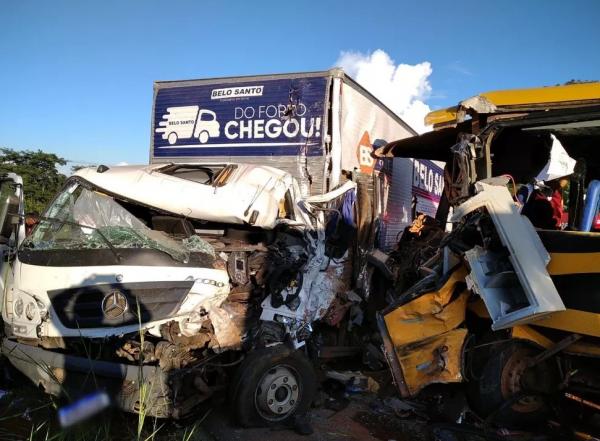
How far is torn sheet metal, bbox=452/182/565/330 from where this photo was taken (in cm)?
278

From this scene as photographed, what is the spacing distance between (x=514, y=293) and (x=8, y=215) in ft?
14.0

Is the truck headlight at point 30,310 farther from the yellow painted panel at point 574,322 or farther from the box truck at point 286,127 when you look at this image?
the yellow painted panel at point 574,322

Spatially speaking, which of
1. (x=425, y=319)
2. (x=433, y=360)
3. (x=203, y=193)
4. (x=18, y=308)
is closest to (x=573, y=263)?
(x=425, y=319)

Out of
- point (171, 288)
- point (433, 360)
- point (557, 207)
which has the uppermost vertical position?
point (557, 207)

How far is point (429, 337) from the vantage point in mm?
3502

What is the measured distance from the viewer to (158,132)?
260 inches

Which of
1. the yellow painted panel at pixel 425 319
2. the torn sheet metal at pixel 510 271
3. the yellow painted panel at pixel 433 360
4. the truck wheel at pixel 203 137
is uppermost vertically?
the truck wheel at pixel 203 137

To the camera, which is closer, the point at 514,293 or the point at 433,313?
the point at 514,293

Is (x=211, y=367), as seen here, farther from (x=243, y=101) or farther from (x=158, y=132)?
(x=158, y=132)

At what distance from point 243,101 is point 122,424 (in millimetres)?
4155

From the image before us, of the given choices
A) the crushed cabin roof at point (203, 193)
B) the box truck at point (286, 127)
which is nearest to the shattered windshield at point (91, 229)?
the crushed cabin roof at point (203, 193)

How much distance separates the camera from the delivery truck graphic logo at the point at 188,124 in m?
6.19

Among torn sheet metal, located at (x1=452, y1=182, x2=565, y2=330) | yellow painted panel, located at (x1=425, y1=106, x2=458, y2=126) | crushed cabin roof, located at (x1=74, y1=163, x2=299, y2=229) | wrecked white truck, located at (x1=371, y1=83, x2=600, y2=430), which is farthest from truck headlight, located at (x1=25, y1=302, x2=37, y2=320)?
yellow painted panel, located at (x1=425, y1=106, x2=458, y2=126)

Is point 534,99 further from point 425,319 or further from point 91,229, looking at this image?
point 91,229
